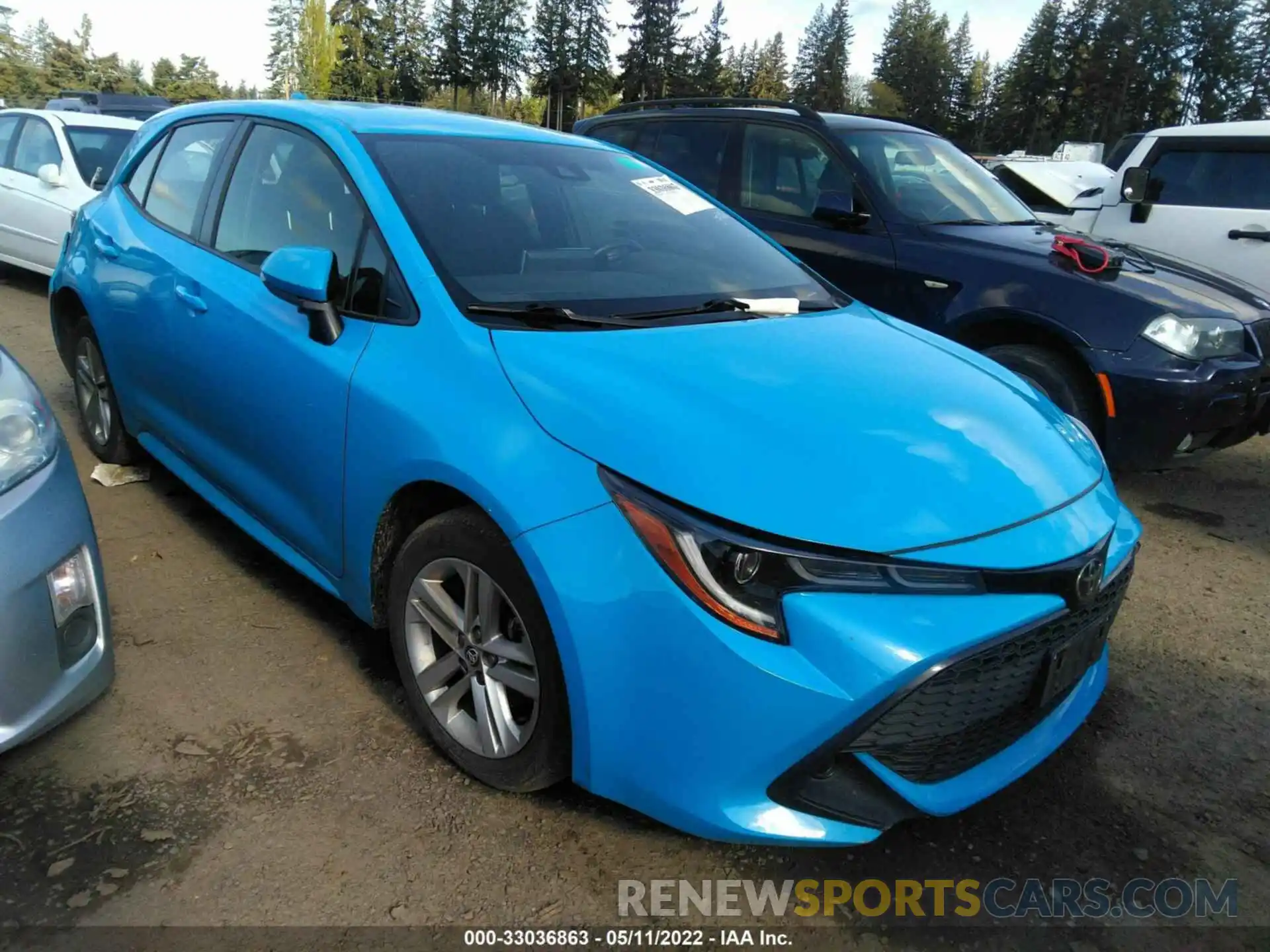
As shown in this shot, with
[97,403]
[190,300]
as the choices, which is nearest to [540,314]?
[190,300]

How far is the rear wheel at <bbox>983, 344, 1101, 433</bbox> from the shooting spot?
4371mm

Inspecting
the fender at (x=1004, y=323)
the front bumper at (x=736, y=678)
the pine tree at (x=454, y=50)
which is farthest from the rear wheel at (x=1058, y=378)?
the pine tree at (x=454, y=50)

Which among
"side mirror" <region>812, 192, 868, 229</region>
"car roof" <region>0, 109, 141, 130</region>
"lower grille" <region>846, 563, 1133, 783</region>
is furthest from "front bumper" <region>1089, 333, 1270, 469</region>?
"car roof" <region>0, 109, 141, 130</region>

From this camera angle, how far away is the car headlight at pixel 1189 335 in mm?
4172

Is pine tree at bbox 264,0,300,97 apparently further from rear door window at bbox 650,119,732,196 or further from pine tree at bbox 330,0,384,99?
rear door window at bbox 650,119,732,196

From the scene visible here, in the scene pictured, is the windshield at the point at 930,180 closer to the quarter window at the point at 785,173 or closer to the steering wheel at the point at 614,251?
the quarter window at the point at 785,173

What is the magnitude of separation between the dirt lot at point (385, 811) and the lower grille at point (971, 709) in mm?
364

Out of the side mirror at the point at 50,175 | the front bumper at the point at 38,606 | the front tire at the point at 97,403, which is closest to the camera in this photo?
the front bumper at the point at 38,606

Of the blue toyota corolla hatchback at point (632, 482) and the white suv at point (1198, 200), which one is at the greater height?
the white suv at point (1198, 200)

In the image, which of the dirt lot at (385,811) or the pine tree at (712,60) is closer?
the dirt lot at (385,811)

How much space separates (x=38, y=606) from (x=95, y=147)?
7.81 metres

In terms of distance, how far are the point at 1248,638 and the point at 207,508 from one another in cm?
408

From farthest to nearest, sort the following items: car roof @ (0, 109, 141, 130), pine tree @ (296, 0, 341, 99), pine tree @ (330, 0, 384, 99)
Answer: pine tree @ (330, 0, 384, 99) → pine tree @ (296, 0, 341, 99) → car roof @ (0, 109, 141, 130)

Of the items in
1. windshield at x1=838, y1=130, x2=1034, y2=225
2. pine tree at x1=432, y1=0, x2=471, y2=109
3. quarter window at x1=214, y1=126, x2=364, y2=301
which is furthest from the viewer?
pine tree at x1=432, y1=0, x2=471, y2=109
